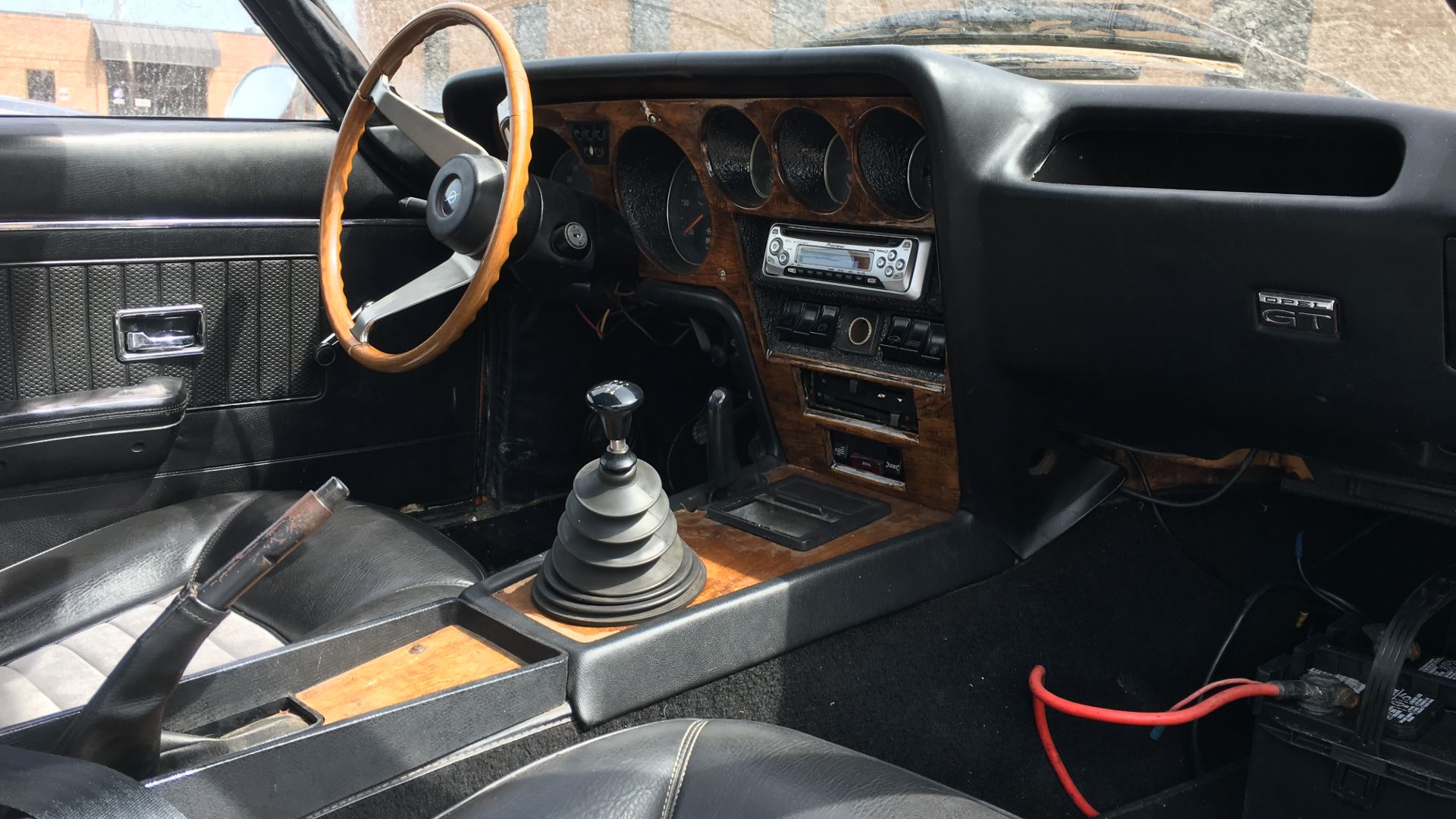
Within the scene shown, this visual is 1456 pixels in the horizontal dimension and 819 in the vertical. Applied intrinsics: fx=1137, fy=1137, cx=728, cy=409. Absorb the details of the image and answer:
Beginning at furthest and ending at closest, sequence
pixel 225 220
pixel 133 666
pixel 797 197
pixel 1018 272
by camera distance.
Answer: pixel 225 220
pixel 797 197
pixel 1018 272
pixel 133 666

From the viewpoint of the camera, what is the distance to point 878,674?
5.52ft

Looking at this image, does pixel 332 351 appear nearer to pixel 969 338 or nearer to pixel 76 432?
pixel 76 432

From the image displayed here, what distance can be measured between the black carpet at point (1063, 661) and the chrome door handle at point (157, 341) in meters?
1.12

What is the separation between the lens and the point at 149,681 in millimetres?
1069

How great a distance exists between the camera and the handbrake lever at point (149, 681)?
3.32ft

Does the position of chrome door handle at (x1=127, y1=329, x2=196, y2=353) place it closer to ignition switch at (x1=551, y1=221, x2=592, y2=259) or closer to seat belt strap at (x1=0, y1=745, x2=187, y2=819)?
ignition switch at (x1=551, y1=221, x2=592, y2=259)

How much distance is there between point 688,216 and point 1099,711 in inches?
45.3

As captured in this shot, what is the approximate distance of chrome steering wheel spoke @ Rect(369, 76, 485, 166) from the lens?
190 centimetres

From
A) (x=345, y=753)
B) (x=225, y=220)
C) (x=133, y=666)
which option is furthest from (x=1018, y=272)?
(x=225, y=220)

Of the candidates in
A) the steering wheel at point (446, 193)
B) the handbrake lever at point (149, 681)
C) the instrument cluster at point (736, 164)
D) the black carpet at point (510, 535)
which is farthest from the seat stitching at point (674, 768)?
the black carpet at point (510, 535)

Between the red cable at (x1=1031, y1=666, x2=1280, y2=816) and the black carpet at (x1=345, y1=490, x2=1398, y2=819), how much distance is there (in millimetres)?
22

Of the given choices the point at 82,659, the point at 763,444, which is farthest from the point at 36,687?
the point at 763,444

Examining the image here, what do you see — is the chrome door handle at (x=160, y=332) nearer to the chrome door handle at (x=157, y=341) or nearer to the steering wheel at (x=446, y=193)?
the chrome door handle at (x=157, y=341)

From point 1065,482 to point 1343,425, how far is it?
0.53 metres
